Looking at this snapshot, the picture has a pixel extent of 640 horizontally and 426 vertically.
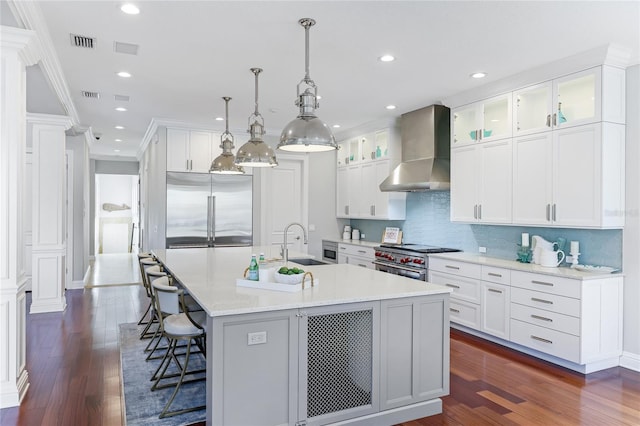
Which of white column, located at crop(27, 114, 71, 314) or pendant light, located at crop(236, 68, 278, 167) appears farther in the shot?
white column, located at crop(27, 114, 71, 314)

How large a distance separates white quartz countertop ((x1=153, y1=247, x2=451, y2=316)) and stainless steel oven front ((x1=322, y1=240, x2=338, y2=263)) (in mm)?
3490

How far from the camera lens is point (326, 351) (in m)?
2.66

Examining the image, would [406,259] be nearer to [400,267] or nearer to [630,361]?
[400,267]

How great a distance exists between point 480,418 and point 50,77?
15.1ft

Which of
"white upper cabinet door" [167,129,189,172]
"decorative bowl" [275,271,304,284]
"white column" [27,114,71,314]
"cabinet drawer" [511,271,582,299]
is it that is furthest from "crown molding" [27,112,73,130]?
"cabinet drawer" [511,271,582,299]

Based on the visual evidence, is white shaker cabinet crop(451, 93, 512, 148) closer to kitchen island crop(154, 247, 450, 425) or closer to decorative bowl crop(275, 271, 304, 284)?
kitchen island crop(154, 247, 450, 425)

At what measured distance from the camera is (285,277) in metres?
2.82

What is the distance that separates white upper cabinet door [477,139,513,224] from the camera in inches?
177

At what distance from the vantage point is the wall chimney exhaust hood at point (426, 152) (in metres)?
5.37

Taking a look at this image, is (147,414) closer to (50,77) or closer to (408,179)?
(50,77)

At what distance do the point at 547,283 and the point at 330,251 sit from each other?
13.9ft

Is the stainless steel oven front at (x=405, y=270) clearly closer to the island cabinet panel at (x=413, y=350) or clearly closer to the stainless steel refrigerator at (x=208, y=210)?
the island cabinet panel at (x=413, y=350)

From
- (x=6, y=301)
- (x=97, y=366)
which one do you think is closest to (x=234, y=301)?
(x=6, y=301)

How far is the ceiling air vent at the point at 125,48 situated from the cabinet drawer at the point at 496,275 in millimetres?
3924
